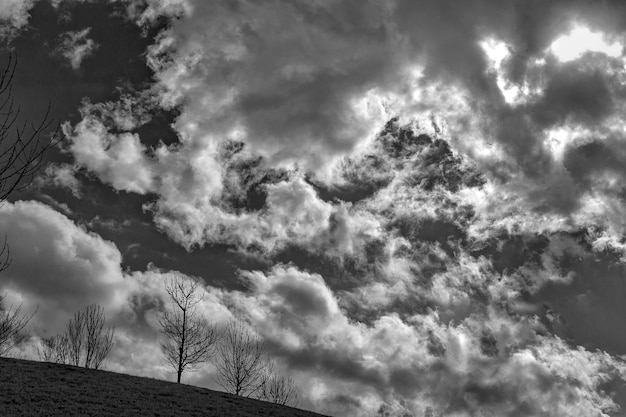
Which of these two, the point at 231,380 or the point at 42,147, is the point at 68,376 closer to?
the point at 231,380

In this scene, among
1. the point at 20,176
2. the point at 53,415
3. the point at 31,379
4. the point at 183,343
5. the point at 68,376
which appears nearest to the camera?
the point at 20,176

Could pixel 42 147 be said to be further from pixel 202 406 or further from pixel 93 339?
pixel 93 339

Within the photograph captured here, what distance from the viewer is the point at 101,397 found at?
28203mm

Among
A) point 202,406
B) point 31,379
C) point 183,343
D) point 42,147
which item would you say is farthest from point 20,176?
point 183,343

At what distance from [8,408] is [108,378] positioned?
1006 cm

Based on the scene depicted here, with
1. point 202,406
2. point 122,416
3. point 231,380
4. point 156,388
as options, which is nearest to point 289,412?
point 202,406

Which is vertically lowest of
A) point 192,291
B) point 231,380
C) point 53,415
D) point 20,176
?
point 53,415

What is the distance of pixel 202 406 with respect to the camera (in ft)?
98.7

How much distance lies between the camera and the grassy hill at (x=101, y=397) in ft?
82.1

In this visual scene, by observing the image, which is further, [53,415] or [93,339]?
[93,339]

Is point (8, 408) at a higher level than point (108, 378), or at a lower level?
lower

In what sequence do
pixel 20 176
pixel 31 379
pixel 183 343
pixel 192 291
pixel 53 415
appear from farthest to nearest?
pixel 192 291 → pixel 183 343 → pixel 31 379 → pixel 53 415 → pixel 20 176

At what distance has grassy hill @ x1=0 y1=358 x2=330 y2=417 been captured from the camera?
82.1ft

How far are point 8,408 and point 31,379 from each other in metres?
6.56
